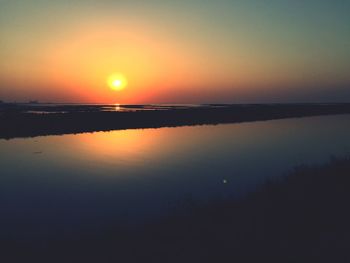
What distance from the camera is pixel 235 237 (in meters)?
8.66

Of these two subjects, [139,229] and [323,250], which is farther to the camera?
[139,229]

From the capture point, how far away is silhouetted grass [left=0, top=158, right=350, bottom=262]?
7.85 meters

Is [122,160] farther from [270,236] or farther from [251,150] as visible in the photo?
[270,236]

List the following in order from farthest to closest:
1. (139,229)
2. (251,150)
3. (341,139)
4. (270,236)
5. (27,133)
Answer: (27,133) < (341,139) < (251,150) < (139,229) < (270,236)

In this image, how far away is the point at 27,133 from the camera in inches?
1684

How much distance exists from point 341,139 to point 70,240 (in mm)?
34931

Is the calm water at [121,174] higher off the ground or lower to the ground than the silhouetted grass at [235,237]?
lower

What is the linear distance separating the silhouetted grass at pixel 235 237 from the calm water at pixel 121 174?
176cm

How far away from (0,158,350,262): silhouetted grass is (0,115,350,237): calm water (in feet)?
5.79

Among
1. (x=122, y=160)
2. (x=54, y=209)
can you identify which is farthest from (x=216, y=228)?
(x=122, y=160)

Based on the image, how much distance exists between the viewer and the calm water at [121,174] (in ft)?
40.5

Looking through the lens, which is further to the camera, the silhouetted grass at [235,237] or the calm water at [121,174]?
the calm water at [121,174]

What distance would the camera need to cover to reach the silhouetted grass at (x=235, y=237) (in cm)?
785

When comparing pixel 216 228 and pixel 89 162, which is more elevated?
pixel 216 228
